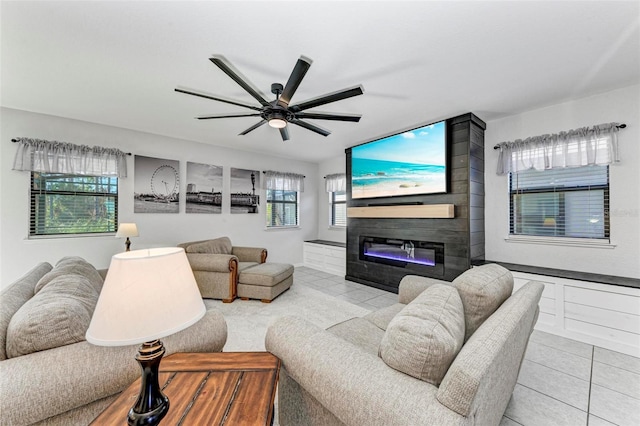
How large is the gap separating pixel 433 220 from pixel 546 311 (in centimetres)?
154

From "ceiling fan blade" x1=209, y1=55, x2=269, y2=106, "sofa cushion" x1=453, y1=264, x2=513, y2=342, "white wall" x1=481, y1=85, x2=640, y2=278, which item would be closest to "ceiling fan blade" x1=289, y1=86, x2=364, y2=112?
"ceiling fan blade" x1=209, y1=55, x2=269, y2=106

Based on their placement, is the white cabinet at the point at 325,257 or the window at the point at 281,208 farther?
the window at the point at 281,208

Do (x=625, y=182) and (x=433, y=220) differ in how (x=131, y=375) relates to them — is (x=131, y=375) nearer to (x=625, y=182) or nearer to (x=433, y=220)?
(x=433, y=220)

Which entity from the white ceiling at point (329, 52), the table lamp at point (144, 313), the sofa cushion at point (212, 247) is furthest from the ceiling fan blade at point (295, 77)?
the sofa cushion at point (212, 247)

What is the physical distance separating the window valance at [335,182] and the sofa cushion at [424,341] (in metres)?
4.64

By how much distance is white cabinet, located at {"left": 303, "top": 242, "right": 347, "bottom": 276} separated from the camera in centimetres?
516

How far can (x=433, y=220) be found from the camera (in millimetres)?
3641

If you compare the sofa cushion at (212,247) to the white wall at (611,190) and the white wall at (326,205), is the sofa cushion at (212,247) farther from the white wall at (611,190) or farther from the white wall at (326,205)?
the white wall at (611,190)

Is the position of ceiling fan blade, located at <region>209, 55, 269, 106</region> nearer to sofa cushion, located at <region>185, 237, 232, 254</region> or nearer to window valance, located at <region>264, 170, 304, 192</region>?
sofa cushion, located at <region>185, 237, 232, 254</region>

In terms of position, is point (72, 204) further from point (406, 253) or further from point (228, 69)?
point (406, 253)

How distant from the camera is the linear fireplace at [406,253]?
364 cm

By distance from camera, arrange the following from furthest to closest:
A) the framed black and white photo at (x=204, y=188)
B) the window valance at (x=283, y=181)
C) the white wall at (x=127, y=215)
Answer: the window valance at (x=283, y=181)
the framed black and white photo at (x=204, y=188)
the white wall at (x=127, y=215)

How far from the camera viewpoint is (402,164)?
13.0ft

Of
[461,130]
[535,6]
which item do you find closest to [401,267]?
[461,130]
